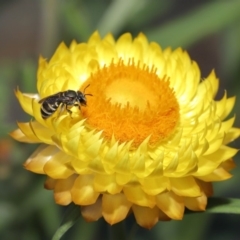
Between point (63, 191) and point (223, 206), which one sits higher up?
point (63, 191)

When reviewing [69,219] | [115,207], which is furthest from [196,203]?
[69,219]

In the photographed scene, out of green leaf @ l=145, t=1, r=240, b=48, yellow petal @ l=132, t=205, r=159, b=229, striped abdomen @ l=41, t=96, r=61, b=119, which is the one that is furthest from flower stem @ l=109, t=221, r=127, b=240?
green leaf @ l=145, t=1, r=240, b=48

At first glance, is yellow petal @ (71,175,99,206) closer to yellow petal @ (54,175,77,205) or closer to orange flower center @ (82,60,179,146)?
yellow petal @ (54,175,77,205)

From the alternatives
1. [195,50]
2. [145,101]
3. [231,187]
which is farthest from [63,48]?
[195,50]

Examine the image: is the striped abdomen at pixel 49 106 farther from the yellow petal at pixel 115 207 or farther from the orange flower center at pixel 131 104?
the yellow petal at pixel 115 207

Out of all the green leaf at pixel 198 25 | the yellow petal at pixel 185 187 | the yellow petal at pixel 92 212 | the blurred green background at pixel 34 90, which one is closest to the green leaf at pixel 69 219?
the yellow petal at pixel 92 212

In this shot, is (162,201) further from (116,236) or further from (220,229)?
(220,229)

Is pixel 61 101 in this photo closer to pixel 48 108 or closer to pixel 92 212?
pixel 48 108
